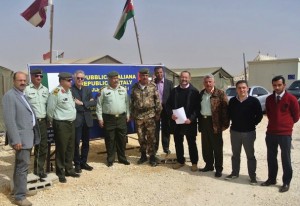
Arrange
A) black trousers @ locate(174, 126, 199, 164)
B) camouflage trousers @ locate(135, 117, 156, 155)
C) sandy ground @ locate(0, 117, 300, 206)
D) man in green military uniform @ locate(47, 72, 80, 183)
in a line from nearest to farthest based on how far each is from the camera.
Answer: sandy ground @ locate(0, 117, 300, 206) → man in green military uniform @ locate(47, 72, 80, 183) → black trousers @ locate(174, 126, 199, 164) → camouflage trousers @ locate(135, 117, 156, 155)

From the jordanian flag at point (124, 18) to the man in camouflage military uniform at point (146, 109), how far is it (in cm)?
408

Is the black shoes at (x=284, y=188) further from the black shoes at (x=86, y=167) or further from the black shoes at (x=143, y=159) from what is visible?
the black shoes at (x=86, y=167)

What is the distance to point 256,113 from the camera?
5.73 m

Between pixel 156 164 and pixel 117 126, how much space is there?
113 centimetres

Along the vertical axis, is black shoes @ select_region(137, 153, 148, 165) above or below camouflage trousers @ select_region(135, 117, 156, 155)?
below

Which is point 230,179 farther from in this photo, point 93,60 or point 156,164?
point 93,60

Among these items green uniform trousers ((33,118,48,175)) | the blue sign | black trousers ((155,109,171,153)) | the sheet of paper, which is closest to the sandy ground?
green uniform trousers ((33,118,48,175))

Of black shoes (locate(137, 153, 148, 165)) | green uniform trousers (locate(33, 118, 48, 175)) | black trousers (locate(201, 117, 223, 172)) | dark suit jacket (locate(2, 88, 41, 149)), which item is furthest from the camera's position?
black shoes (locate(137, 153, 148, 165))

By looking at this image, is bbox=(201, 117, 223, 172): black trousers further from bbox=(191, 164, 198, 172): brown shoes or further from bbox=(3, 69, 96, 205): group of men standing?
bbox=(3, 69, 96, 205): group of men standing

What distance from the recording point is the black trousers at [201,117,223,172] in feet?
20.5

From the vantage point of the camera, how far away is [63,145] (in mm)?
5984

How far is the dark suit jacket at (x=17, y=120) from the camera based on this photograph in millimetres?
4754

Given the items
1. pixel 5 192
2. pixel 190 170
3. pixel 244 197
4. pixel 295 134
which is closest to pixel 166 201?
pixel 244 197

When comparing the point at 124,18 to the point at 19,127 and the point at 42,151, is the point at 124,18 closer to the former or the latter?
the point at 42,151
